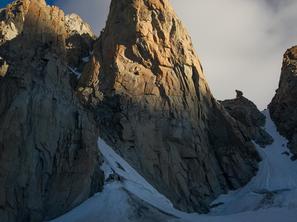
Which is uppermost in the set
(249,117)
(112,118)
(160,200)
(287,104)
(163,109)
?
(287,104)

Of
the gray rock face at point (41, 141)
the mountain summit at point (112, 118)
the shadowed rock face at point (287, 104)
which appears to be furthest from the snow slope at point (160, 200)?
the shadowed rock face at point (287, 104)

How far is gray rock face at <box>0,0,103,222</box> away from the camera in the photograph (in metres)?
56.0

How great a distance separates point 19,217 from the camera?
54.8 metres

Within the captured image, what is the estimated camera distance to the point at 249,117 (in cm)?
12000

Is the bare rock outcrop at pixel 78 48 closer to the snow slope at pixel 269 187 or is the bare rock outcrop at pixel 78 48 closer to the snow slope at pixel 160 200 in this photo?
the snow slope at pixel 160 200

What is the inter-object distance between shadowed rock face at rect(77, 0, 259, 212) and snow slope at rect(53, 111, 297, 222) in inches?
148

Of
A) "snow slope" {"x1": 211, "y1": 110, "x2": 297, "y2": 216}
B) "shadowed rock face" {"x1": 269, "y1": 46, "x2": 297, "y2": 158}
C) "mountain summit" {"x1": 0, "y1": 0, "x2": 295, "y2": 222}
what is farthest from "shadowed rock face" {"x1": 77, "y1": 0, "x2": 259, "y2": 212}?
"shadowed rock face" {"x1": 269, "y1": 46, "x2": 297, "y2": 158}

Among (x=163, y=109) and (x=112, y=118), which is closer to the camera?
(x=112, y=118)

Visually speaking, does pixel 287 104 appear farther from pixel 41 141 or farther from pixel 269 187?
pixel 41 141

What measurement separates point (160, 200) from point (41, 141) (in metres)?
14.6

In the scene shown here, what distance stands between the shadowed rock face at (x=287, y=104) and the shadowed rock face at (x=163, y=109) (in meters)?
14.3

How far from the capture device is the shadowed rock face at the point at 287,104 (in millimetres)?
116375

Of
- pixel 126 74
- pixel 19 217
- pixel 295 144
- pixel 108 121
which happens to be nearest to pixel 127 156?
pixel 108 121

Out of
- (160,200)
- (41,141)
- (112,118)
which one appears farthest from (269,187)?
(41,141)
